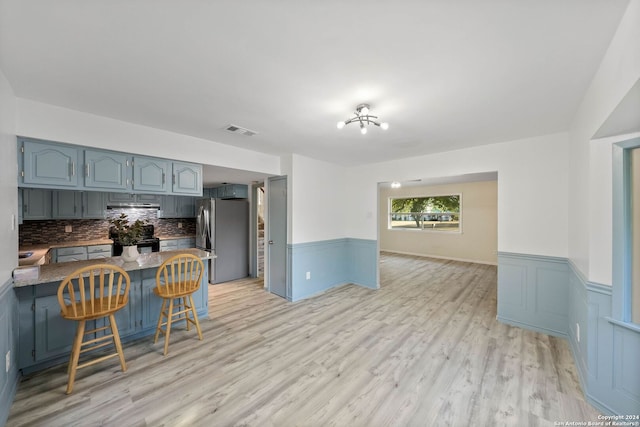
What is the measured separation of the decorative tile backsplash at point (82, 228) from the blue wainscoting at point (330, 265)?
10.6 ft

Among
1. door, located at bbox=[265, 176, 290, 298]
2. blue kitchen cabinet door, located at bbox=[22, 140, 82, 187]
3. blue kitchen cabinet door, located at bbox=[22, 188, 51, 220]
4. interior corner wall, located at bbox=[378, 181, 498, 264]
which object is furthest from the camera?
interior corner wall, located at bbox=[378, 181, 498, 264]

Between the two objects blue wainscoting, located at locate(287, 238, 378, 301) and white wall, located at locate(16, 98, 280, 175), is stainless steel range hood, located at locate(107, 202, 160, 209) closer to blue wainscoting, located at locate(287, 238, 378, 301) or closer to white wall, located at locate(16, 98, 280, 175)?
white wall, located at locate(16, 98, 280, 175)

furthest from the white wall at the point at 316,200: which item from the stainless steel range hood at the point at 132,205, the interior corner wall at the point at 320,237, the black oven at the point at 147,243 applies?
the stainless steel range hood at the point at 132,205

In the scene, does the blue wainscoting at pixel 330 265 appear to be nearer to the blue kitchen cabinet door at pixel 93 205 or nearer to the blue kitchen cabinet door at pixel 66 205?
the blue kitchen cabinet door at pixel 93 205

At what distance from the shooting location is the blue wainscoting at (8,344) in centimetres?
172

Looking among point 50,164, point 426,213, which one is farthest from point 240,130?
point 426,213

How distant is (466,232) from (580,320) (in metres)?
5.38

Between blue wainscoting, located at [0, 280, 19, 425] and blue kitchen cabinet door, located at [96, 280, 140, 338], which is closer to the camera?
blue wainscoting, located at [0, 280, 19, 425]

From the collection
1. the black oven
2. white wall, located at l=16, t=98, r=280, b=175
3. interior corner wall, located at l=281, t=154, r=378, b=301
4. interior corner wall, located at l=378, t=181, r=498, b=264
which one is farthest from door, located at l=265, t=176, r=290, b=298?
interior corner wall, located at l=378, t=181, r=498, b=264

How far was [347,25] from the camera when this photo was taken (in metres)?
1.33

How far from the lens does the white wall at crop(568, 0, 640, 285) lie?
1.23 metres

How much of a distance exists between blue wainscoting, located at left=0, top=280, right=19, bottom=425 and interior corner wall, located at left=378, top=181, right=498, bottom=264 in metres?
8.35

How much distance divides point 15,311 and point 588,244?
4.81 m

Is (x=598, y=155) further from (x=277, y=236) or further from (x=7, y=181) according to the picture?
(x=7, y=181)
